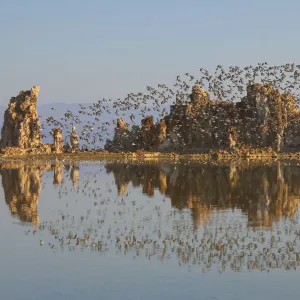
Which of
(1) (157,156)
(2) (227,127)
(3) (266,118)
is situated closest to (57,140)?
(1) (157,156)

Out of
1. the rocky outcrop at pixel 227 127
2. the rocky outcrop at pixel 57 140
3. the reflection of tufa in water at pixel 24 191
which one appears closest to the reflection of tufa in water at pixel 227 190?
the reflection of tufa in water at pixel 24 191

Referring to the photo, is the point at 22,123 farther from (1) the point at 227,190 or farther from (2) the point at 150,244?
(2) the point at 150,244

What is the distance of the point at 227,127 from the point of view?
157875 mm

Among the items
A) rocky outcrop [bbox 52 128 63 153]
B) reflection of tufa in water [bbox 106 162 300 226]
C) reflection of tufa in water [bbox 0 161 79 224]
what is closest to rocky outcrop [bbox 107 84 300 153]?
rocky outcrop [bbox 52 128 63 153]

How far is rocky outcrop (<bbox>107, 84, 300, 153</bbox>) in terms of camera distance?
6073 inches

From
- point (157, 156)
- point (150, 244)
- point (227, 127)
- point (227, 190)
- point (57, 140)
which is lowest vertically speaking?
point (150, 244)

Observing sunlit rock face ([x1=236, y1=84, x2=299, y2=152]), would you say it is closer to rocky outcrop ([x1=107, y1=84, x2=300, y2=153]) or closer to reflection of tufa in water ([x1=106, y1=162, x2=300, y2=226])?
rocky outcrop ([x1=107, y1=84, x2=300, y2=153])

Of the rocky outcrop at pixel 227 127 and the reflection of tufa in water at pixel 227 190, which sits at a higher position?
the rocky outcrop at pixel 227 127

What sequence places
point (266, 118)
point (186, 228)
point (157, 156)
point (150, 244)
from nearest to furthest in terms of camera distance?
point (150, 244) → point (186, 228) → point (157, 156) → point (266, 118)

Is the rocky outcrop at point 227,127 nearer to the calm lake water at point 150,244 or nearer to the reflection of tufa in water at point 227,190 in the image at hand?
the reflection of tufa in water at point 227,190

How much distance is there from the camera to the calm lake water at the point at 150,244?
2448 centimetres

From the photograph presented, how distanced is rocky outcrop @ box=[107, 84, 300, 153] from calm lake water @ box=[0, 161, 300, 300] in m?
94.6

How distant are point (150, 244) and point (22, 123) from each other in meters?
122

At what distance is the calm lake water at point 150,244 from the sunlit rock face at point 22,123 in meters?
92.0
